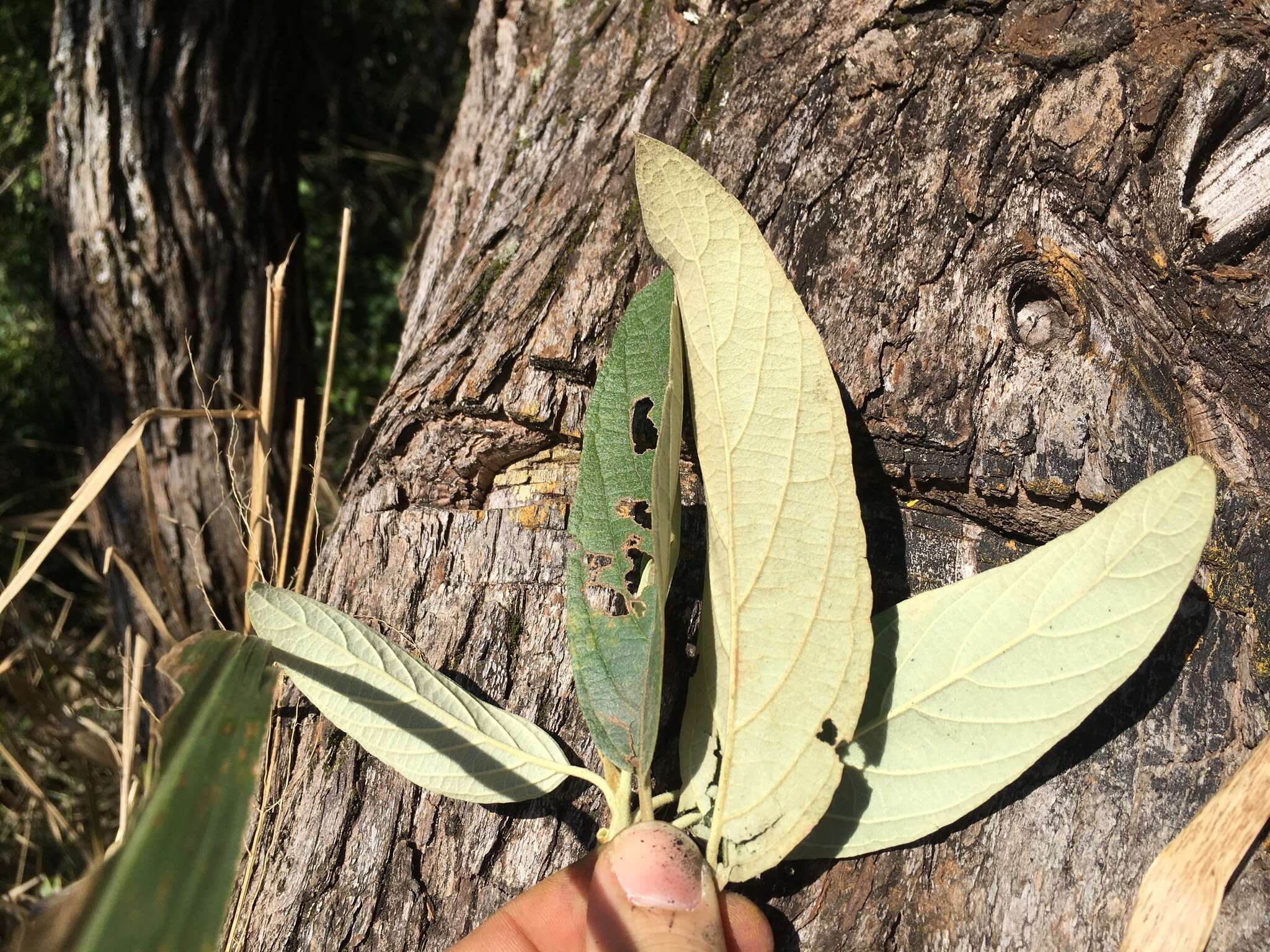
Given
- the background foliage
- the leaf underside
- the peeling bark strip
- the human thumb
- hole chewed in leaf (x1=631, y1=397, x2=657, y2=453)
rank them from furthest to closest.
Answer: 1. the background foliage
2. hole chewed in leaf (x1=631, y1=397, x2=657, y2=453)
3. the peeling bark strip
4. the human thumb
5. the leaf underside

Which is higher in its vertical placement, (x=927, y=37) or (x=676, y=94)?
(x=927, y=37)

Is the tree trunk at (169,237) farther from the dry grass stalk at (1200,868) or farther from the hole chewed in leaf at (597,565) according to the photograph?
the dry grass stalk at (1200,868)

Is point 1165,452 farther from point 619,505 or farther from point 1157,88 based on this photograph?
point 619,505

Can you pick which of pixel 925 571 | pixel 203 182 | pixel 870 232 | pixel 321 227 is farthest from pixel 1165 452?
pixel 321 227

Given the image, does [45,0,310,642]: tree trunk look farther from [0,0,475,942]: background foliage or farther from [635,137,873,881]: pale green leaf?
[635,137,873,881]: pale green leaf

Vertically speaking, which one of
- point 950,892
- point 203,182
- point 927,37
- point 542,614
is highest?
point 927,37

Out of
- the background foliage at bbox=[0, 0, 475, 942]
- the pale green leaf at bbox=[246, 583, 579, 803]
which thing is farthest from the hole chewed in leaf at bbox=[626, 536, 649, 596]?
the background foliage at bbox=[0, 0, 475, 942]
